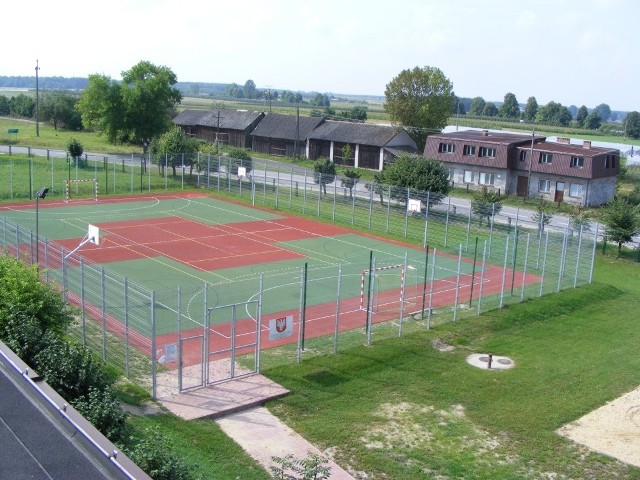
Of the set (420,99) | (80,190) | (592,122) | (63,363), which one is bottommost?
(80,190)

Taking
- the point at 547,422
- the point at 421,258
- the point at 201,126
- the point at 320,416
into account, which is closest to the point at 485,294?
the point at 421,258

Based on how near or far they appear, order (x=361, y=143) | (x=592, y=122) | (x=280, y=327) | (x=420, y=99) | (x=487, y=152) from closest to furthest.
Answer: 1. (x=280, y=327)
2. (x=487, y=152)
3. (x=361, y=143)
4. (x=420, y=99)
5. (x=592, y=122)

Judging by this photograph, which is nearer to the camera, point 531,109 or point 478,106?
point 531,109

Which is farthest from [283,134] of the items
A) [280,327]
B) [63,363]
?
[63,363]

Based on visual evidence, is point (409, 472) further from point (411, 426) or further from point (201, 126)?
point (201, 126)

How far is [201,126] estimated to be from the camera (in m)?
80.9

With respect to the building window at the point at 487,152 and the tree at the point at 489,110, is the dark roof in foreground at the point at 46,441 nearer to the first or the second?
the building window at the point at 487,152

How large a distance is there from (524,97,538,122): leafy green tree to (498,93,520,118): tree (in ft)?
→ 7.44

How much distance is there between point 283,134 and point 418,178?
35.1m

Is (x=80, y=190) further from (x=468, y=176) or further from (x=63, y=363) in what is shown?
(x=63, y=363)

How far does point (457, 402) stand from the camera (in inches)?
690

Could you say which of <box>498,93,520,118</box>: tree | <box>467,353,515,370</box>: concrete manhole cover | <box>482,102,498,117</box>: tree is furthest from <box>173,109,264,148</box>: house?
<box>482,102,498,117</box>: tree

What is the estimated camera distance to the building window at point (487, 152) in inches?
2194

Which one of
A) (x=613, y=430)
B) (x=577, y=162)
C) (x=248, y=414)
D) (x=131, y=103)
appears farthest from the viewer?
(x=131, y=103)
